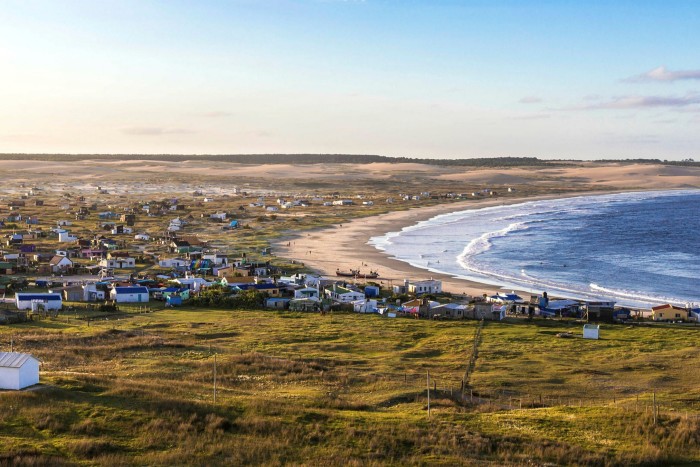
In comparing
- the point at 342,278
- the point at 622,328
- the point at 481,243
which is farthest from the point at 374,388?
the point at 481,243

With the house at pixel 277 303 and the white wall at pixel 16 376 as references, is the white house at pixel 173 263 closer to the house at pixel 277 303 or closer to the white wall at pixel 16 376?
the house at pixel 277 303

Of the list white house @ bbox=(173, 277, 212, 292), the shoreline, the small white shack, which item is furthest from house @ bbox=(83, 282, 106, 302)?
the small white shack

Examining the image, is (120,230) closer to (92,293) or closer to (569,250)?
(92,293)

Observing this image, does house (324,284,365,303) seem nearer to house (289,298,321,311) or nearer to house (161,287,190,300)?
house (289,298,321,311)

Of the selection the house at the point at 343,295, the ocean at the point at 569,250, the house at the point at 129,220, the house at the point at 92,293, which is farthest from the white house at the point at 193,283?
the house at the point at 129,220

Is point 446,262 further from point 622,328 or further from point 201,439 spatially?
point 201,439

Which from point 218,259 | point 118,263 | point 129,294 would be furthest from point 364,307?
point 118,263
